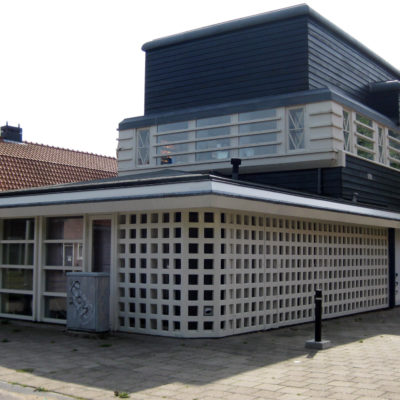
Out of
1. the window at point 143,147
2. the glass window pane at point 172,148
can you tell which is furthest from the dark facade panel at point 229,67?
the glass window pane at point 172,148

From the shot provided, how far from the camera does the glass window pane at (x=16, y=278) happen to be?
12.5 metres

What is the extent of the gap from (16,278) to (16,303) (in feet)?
1.84

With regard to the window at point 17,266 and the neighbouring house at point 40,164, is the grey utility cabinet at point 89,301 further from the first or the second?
the neighbouring house at point 40,164

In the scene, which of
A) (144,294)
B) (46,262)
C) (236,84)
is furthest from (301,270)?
(236,84)

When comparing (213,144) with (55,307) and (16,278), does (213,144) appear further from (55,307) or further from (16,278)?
(55,307)

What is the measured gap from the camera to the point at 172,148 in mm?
17516

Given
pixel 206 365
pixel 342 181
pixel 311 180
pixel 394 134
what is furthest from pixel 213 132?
pixel 206 365

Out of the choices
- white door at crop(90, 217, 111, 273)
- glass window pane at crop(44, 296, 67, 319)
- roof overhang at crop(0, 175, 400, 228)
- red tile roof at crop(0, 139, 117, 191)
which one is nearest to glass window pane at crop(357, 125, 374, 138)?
roof overhang at crop(0, 175, 400, 228)

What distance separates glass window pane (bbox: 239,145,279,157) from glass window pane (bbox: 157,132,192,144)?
2.01 meters

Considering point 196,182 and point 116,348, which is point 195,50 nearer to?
point 196,182

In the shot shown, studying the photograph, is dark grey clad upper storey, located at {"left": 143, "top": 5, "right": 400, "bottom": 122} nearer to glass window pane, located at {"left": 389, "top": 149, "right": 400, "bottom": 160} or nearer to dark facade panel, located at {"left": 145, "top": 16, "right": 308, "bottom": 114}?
dark facade panel, located at {"left": 145, "top": 16, "right": 308, "bottom": 114}

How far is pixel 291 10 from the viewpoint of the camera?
1623 centimetres

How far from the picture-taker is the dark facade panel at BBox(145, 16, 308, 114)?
16.2 meters

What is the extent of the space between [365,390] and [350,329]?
522 cm
